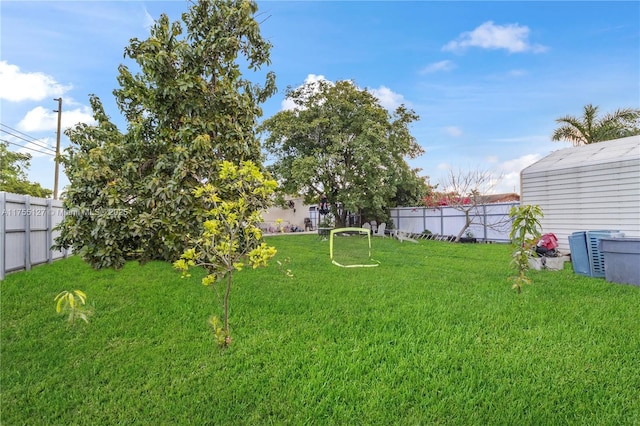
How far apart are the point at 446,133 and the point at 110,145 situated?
942 cm

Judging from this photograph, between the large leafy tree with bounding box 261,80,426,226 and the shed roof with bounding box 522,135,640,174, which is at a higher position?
the large leafy tree with bounding box 261,80,426,226

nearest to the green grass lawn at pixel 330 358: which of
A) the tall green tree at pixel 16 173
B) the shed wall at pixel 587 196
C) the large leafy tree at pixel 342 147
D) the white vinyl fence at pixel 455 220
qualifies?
the shed wall at pixel 587 196

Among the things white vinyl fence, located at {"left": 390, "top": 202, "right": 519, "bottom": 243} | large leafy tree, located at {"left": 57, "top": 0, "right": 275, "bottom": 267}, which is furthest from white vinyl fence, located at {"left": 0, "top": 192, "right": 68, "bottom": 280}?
white vinyl fence, located at {"left": 390, "top": 202, "right": 519, "bottom": 243}

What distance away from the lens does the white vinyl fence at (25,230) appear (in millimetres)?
5875

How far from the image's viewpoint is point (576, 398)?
2.19 metres

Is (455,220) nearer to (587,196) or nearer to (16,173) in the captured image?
(587,196)

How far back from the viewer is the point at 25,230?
649 cm

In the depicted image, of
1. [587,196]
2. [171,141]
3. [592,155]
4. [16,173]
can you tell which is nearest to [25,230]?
[171,141]

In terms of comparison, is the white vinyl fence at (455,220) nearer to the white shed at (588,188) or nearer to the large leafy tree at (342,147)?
the large leafy tree at (342,147)

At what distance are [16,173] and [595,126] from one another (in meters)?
32.5

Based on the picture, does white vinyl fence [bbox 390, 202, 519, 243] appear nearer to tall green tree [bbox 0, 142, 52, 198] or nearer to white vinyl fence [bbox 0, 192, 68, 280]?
white vinyl fence [bbox 0, 192, 68, 280]

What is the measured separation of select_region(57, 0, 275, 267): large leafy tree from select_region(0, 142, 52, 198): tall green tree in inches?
816

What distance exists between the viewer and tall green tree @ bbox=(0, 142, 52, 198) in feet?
71.9

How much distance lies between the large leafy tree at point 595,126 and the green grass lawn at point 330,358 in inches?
405
